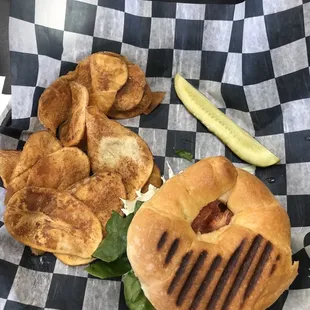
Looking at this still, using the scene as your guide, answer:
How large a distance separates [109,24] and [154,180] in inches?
33.3

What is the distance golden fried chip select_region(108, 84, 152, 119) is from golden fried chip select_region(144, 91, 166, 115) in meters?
0.03

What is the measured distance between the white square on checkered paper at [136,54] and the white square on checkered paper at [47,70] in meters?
0.34

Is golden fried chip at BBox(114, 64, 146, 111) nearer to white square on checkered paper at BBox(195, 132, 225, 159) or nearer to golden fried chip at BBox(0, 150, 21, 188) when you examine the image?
white square on checkered paper at BBox(195, 132, 225, 159)

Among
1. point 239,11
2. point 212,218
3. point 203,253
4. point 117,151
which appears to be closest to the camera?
point 203,253

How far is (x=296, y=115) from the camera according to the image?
2455 millimetres

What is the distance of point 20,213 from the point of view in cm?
207

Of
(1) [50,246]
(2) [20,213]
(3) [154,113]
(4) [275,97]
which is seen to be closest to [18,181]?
(2) [20,213]

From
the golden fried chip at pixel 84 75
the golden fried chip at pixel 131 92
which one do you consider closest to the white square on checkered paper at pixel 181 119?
the golden fried chip at pixel 131 92

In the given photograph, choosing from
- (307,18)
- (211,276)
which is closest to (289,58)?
(307,18)

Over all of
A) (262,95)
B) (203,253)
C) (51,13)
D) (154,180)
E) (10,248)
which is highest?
(51,13)

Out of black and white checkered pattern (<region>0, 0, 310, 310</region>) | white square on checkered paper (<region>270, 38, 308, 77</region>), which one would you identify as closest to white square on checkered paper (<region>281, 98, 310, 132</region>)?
black and white checkered pattern (<region>0, 0, 310, 310</region>)

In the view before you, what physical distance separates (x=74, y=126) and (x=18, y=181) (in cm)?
35

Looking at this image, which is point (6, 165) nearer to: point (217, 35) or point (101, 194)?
point (101, 194)

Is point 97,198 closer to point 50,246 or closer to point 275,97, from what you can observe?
point 50,246
